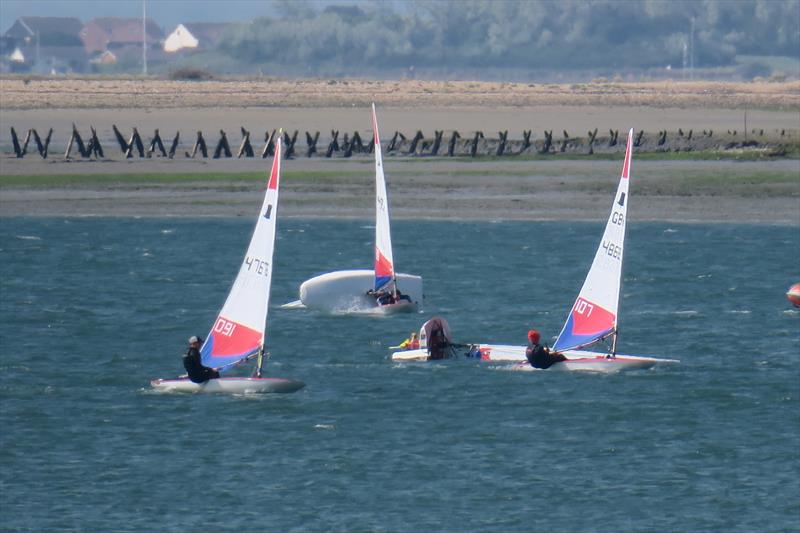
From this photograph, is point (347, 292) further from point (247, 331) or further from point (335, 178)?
point (335, 178)

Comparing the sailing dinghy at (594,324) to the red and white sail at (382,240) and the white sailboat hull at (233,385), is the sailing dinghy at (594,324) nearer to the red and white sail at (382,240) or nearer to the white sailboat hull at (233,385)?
the white sailboat hull at (233,385)

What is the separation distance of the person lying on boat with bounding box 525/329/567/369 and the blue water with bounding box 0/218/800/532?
11.7 inches

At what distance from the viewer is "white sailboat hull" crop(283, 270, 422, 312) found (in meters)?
40.9

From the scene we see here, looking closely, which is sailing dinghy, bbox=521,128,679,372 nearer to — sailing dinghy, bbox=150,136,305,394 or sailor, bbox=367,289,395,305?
sailing dinghy, bbox=150,136,305,394

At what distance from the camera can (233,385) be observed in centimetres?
3147

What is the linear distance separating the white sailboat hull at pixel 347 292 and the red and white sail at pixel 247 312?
8.75m

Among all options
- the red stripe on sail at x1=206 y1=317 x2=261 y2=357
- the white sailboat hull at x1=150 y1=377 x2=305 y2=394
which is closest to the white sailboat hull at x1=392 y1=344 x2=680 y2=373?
the white sailboat hull at x1=150 y1=377 x2=305 y2=394

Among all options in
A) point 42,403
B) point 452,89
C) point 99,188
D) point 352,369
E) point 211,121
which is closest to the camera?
point 42,403

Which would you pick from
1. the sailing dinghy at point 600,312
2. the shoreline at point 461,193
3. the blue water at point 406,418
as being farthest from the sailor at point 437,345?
the shoreline at point 461,193

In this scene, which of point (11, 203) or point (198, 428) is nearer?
point (198, 428)

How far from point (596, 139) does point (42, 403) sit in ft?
183

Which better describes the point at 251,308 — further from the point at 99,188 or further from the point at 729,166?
the point at 729,166

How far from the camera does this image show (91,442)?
28.2 m

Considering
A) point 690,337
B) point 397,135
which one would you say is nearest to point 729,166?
point 397,135
